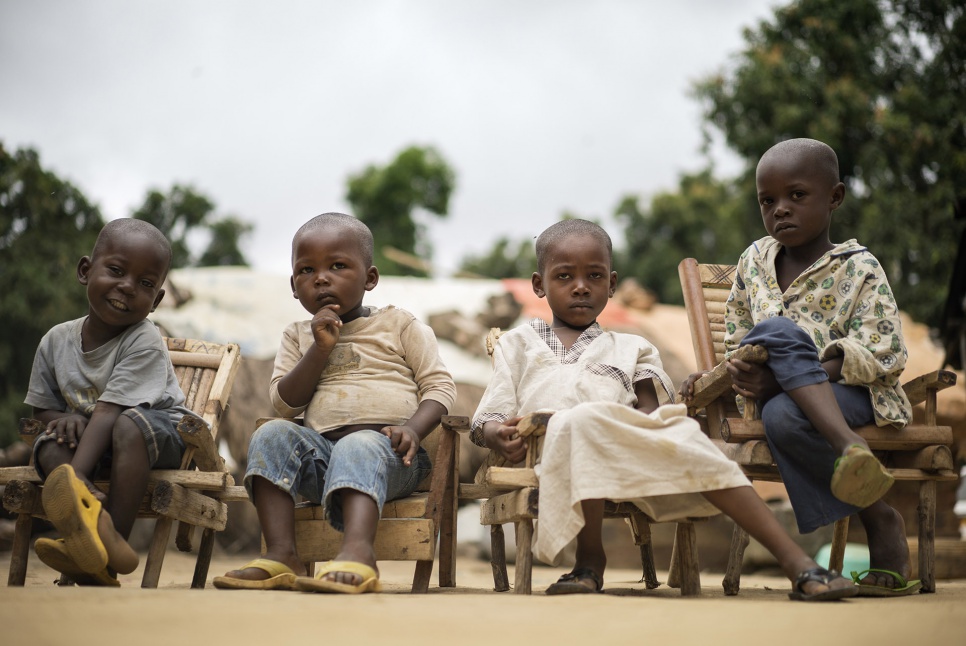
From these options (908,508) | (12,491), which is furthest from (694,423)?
(908,508)

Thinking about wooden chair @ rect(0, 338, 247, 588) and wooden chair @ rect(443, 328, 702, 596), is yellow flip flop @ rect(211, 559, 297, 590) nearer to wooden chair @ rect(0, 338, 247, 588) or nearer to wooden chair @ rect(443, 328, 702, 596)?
wooden chair @ rect(0, 338, 247, 588)

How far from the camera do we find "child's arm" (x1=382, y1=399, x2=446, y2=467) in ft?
11.7

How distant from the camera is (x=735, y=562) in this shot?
13.1 ft

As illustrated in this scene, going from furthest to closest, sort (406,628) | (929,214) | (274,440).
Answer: (929,214) → (274,440) → (406,628)

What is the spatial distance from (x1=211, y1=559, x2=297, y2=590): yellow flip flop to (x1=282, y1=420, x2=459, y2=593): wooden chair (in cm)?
31

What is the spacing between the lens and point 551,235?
408 centimetres

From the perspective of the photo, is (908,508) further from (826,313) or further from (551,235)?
(551,235)

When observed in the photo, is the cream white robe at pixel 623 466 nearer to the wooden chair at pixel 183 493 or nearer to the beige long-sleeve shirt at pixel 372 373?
the beige long-sleeve shirt at pixel 372 373

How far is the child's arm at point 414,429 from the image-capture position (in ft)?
11.7

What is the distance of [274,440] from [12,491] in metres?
0.99

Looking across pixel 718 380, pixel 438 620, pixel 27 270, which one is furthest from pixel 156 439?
pixel 27 270

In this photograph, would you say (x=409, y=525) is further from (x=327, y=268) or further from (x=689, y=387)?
(x=689, y=387)

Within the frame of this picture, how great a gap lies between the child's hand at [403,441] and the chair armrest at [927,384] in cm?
203

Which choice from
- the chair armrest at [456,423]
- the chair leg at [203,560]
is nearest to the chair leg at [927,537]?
the chair armrest at [456,423]
